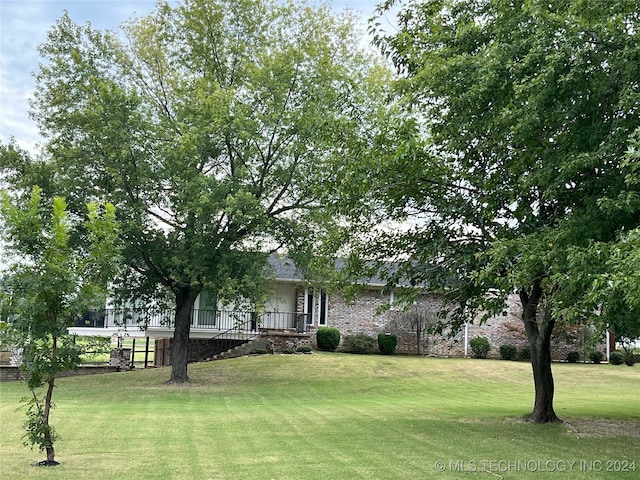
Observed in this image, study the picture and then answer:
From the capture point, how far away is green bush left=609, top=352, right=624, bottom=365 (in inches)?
1237

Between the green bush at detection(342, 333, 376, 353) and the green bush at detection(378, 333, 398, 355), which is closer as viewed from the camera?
the green bush at detection(342, 333, 376, 353)

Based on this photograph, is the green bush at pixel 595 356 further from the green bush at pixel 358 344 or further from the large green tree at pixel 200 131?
the large green tree at pixel 200 131

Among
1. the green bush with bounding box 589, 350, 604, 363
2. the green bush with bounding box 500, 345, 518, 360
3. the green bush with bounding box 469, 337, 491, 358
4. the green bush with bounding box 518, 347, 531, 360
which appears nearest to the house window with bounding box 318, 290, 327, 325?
the green bush with bounding box 469, 337, 491, 358

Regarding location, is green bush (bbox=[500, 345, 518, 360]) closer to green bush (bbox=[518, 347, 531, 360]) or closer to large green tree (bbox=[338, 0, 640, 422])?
green bush (bbox=[518, 347, 531, 360])

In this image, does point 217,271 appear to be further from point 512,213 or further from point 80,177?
point 512,213

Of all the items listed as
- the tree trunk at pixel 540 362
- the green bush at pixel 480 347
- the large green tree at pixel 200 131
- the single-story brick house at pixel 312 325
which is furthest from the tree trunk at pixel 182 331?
the green bush at pixel 480 347

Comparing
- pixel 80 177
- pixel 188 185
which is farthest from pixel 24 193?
pixel 188 185

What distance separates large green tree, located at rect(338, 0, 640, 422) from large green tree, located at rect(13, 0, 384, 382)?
523 centimetres

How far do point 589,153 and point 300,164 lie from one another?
12129 millimetres

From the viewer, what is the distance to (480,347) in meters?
31.2

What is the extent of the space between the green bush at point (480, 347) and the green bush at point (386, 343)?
4068 mm

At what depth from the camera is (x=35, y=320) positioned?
784 cm

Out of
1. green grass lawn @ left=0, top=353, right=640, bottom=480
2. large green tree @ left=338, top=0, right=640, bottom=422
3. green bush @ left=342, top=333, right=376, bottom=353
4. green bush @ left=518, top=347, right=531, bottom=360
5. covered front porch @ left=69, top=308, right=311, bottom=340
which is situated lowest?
green grass lawn @ left=0, top=353, right=640, bottom=480

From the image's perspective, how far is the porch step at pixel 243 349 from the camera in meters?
28.0
